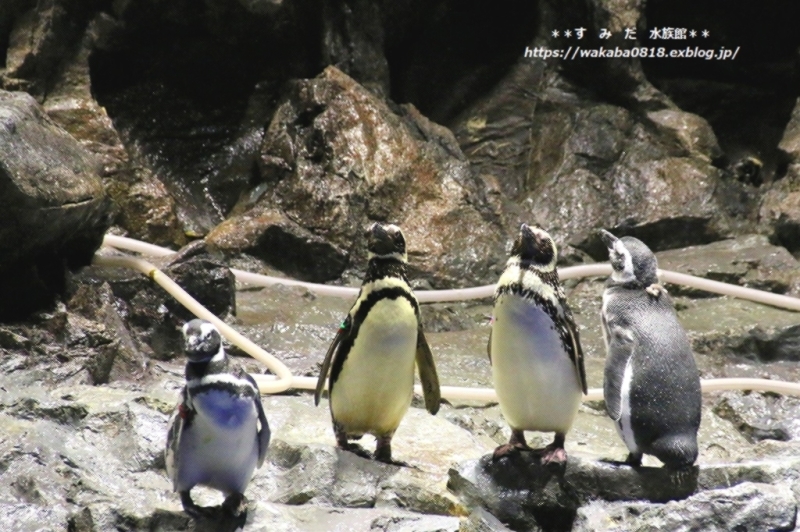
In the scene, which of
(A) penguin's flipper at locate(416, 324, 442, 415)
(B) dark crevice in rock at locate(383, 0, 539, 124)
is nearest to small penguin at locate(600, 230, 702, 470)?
(A) penguin's flipper at locate(416, 324, 442, 415)

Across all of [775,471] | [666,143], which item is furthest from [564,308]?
[666,143]

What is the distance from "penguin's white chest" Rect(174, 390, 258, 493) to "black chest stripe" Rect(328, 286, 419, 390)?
58 centimetres

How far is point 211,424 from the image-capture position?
2.46 meters

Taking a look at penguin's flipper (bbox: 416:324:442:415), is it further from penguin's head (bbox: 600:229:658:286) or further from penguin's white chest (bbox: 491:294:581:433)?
penguin's head (bbox: 600:229:658:286)

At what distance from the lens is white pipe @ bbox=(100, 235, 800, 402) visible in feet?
13.8

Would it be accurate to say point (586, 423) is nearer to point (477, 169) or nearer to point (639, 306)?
point (639, 306)

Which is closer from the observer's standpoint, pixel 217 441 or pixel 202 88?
pixel 217 441

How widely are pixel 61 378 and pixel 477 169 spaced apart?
154 inches

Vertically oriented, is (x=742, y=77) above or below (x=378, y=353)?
above

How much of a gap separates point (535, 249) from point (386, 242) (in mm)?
474

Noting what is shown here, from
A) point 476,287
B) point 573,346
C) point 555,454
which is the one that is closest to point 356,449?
point 555,454

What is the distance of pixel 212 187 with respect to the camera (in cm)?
667

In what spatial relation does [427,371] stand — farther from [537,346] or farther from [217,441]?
[217,441]

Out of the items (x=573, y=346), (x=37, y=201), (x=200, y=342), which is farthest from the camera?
(x=37, y=201)
